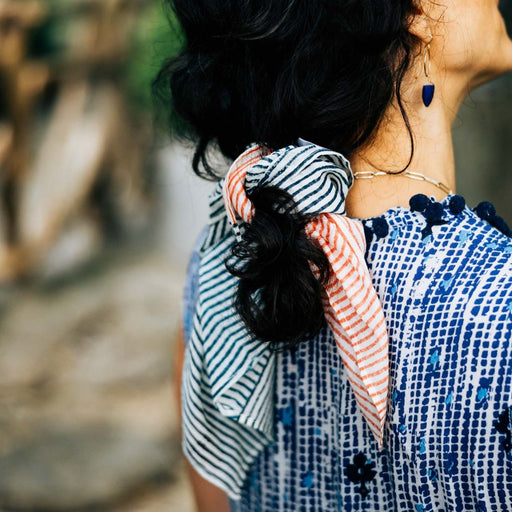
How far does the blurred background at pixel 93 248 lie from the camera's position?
3.03 meters

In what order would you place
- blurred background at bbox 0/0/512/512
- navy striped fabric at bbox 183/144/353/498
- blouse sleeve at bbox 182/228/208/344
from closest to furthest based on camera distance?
navy striped fabric at bbox 183/144/353/498 < blouse sleeve at bbox 182/228/208/344 < blurred background at bbox 0/0/512/512

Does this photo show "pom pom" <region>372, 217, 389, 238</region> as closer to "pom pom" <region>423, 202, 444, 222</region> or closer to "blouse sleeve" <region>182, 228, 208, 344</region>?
"pom pom" <region>423, 202, 444, 222</region>

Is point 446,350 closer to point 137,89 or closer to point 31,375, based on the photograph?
point 31,375

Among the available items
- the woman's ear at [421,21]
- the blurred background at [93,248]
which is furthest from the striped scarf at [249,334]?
the blurred background at [93,248]

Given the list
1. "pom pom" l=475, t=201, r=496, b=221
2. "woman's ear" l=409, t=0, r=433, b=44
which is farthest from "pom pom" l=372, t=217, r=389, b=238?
"woman's ear" l=409, t=0, r=433, b=44

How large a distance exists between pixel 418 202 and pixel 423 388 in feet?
0.84

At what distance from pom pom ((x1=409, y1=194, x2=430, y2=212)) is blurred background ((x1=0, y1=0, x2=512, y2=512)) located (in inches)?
73.9

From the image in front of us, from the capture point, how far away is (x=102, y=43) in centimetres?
493

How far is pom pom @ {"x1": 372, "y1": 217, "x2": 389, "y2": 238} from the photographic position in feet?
3.01

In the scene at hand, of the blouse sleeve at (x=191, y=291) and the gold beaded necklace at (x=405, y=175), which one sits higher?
the gold beaded necklace at (x=405, y=175)

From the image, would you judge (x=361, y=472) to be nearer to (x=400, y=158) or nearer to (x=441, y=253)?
(x=441, y=253)

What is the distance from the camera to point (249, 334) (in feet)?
3.19

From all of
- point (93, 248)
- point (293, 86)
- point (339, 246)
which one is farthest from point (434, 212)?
point (93, 248)

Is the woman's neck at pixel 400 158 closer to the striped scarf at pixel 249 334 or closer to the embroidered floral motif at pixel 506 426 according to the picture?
the striped scarf at pixel 249 334
